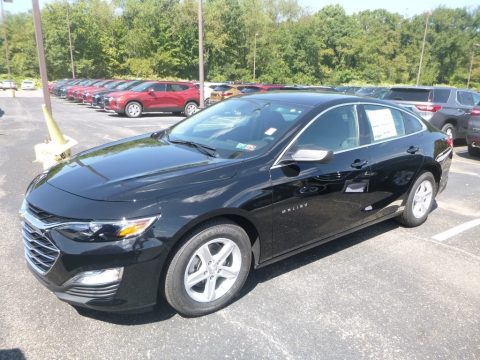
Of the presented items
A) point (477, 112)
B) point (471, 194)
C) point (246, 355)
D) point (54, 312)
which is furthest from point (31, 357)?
point (477, 112)

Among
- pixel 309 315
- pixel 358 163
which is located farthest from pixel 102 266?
pixel 358 163

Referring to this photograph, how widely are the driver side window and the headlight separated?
5.14 ft

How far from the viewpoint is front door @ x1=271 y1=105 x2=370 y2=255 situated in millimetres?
3307

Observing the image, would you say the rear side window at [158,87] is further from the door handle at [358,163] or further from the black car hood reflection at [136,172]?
the door handle at [358,163]

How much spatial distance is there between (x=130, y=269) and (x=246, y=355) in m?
0.93

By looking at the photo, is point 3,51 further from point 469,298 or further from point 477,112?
point 469,298

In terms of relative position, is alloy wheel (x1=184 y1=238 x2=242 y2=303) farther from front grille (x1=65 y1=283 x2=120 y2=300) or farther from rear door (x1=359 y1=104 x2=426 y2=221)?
rear door (x1=359 y1=104 x2=426 y2=221)

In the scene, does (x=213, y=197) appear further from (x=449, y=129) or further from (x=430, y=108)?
(x=449, y=129)

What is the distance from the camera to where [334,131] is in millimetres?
3803

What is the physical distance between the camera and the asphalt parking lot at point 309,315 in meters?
2.69

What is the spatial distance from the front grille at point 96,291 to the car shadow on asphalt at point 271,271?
1.38ft

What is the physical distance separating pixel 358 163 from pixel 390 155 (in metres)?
0.57

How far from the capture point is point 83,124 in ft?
46.4

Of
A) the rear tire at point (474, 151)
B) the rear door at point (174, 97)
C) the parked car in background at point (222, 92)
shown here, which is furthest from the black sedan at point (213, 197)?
the parked car in background at point (222, 92)
